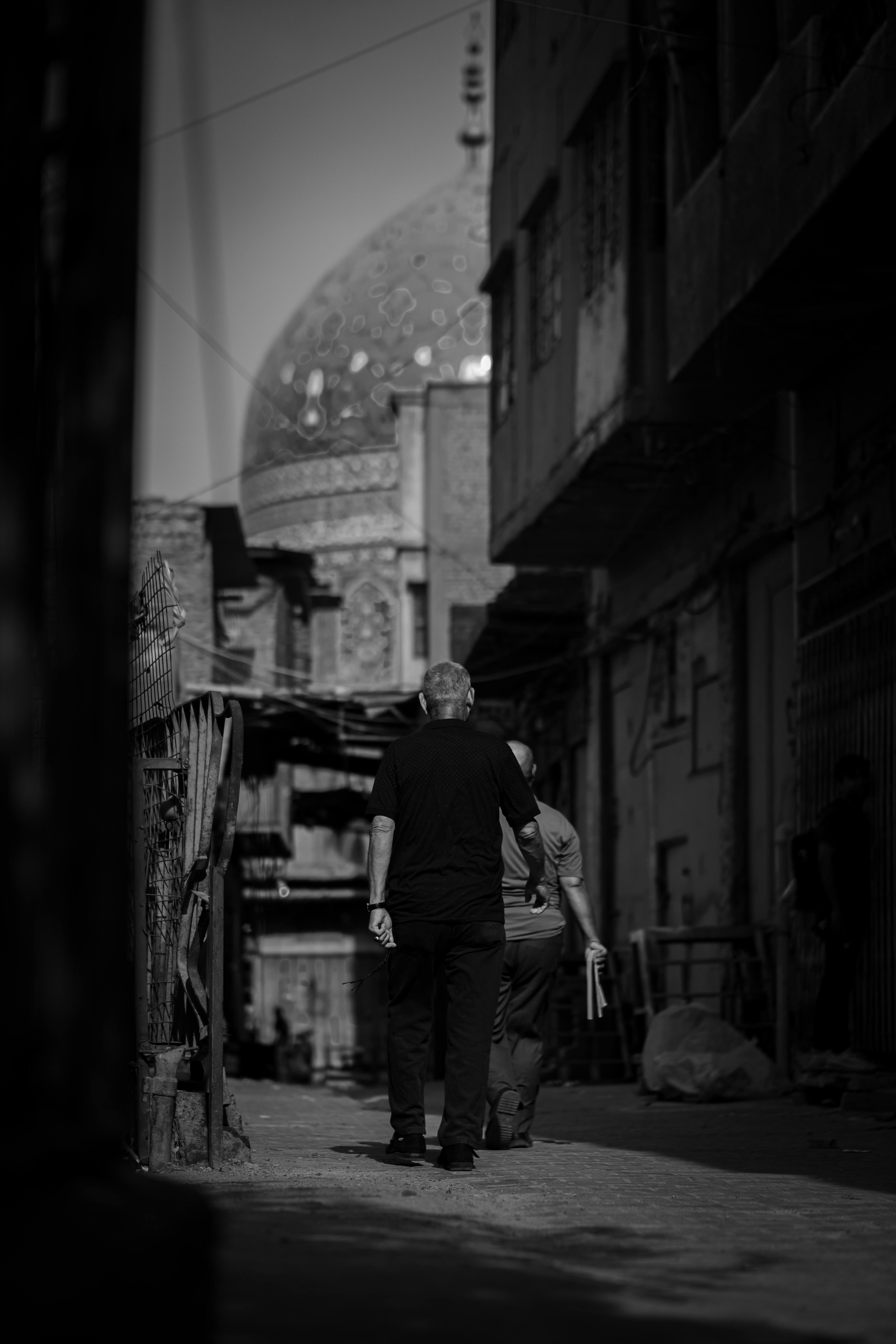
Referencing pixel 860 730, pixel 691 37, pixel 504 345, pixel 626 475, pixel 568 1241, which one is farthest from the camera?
pixel 504 345

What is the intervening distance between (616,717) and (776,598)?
6132mm

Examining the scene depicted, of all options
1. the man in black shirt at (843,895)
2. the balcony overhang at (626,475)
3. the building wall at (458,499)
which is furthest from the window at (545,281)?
the building wall at (458,499)

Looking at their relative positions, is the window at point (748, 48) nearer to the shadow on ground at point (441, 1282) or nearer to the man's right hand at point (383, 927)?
the man's right hand at point (383, 927)

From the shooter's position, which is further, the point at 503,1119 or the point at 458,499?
the point at 458,499

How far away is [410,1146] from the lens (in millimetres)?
8211

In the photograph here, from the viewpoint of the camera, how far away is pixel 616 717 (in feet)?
73.5

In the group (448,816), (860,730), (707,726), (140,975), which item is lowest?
(140,975)

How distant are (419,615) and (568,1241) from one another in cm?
4304

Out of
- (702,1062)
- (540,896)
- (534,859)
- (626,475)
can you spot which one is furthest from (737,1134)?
(626,475)

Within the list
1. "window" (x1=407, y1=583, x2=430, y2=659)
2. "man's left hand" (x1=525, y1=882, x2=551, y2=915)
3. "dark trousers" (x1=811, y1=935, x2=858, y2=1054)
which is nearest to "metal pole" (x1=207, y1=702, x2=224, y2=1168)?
"man's left hand" (x1=525, y1=882, x2=551, y2=915)

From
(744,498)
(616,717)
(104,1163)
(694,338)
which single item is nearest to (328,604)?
(616,717)

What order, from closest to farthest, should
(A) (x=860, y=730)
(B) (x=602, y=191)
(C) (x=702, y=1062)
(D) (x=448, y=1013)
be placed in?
(D) (x=448, y=1013), (A) (x=860, y=730), (C) (x=702, y=1062), (B) (x=602, y=191)

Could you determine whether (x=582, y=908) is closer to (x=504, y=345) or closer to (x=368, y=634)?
(x=504, y=345)

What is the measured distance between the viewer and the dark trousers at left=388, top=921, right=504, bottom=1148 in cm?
797
